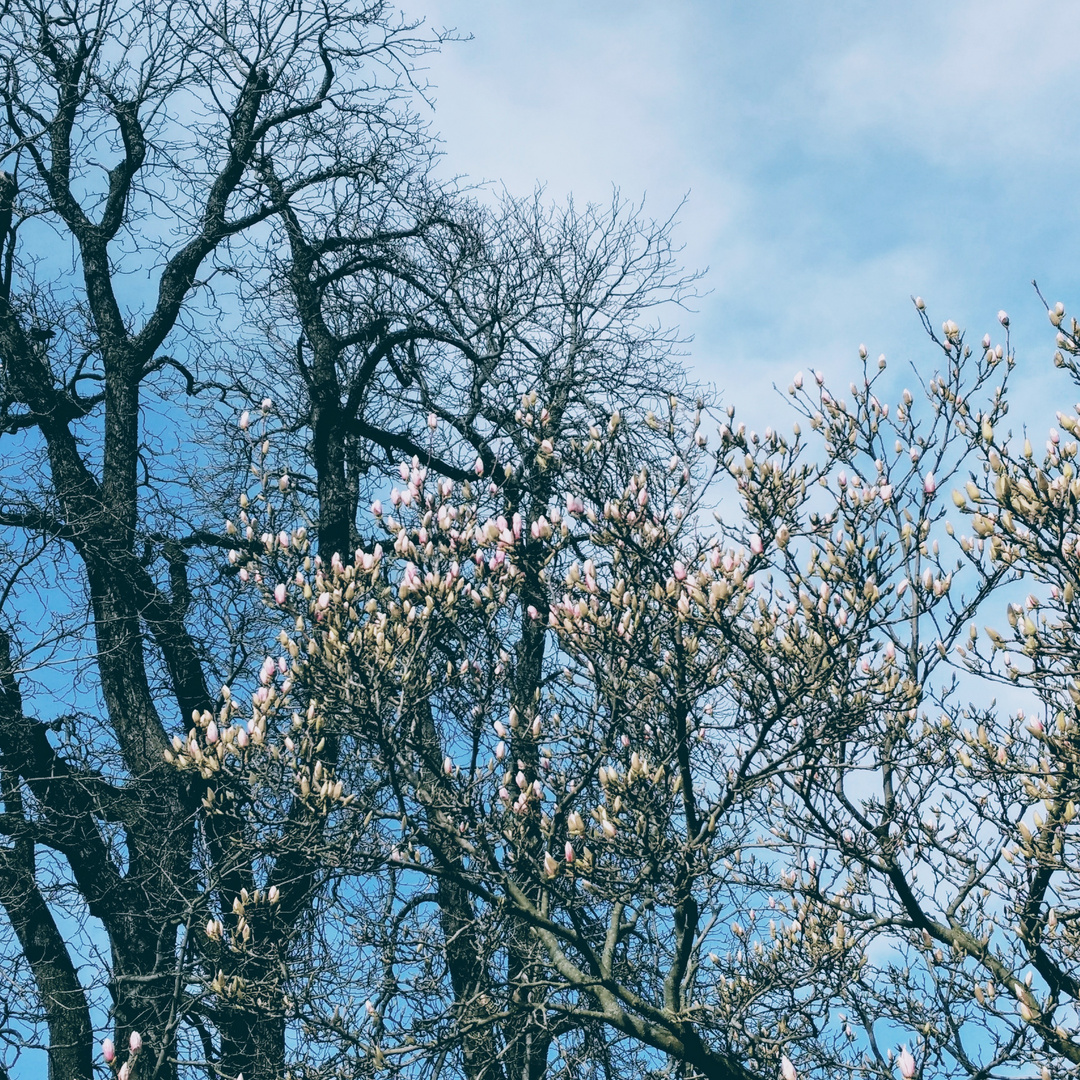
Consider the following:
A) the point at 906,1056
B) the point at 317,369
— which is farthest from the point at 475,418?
the point at 906,1056

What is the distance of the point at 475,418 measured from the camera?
39.4 feet

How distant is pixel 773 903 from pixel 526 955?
6.65 feet

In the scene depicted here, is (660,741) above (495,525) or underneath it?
underneath

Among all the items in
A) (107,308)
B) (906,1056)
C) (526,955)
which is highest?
(107,308)

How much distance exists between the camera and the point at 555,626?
23.4 ft

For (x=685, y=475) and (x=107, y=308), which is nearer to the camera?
(x=685, y=475)

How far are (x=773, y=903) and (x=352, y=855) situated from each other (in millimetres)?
3490

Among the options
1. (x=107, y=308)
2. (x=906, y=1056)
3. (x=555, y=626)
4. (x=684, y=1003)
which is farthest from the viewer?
(x=107, y=308)

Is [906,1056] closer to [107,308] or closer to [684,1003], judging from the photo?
[684,1003]

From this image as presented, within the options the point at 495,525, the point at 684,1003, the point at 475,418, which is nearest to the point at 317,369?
the point at 475,418

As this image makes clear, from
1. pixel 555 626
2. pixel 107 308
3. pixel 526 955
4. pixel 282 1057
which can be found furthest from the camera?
pixel 107 308

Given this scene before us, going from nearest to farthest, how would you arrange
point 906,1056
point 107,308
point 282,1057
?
point 906,1056, point 282,1057, point 107,308

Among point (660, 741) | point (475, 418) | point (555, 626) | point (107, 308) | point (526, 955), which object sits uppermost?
point (107, 308)

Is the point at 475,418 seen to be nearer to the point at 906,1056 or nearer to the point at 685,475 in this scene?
the point at 685,475
